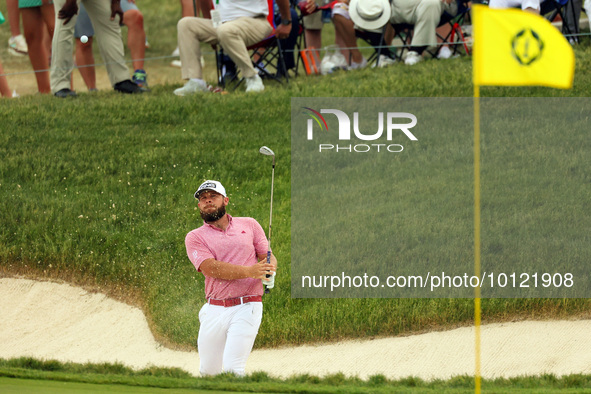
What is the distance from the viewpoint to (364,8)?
13.6 metres

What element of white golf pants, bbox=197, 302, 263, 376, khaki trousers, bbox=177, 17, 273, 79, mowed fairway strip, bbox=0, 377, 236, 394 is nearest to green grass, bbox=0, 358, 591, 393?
mowed fairway strip, bbox=0, 377, 236, 394

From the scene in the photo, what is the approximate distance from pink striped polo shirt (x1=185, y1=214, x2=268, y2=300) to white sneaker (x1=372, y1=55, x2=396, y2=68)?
307 inches

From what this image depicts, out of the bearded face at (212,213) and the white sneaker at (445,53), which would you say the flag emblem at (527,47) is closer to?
the bearded face at (212,213)

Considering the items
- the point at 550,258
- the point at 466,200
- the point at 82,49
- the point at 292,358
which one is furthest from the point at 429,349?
Answer: the point at 82,49

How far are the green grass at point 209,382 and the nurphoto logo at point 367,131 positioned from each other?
5.06 m

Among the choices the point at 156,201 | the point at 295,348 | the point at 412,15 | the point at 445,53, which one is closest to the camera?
the point at 295,348

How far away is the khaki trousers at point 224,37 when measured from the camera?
1240cm

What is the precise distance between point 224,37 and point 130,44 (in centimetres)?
226

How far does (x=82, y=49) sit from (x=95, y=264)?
16.9 feet

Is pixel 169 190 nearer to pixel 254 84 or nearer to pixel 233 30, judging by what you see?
pixel 233 30

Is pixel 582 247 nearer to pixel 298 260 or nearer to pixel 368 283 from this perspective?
pixel 368 283

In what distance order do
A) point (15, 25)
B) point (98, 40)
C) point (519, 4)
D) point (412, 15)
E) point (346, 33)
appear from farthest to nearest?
point (15, 25) → point (346, 33) → point (412, 15) → point (98, 40) → point (519, 4)

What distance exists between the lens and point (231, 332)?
21.5ft

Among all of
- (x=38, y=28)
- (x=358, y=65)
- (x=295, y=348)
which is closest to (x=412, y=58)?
(x=358, y=65)
